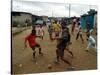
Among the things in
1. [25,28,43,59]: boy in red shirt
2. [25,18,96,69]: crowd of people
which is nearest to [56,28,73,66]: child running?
[25,18,96,69]: crowd of people

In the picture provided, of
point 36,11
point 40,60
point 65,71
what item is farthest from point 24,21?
point 65,71

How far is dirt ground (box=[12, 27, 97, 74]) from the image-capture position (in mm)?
2131

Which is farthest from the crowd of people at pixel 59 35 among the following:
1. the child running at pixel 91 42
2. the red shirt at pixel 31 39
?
the child running at pixel 91 42

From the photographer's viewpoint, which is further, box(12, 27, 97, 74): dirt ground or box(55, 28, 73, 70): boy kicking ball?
box(55, 28, 73, 70): boy kicking ball

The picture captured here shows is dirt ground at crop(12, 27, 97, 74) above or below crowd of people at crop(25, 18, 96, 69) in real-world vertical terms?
below

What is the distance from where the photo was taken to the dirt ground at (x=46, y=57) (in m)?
2.13

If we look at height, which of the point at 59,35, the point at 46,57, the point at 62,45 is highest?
the point at 59,35

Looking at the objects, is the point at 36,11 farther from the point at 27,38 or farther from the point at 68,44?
the point at 68,44

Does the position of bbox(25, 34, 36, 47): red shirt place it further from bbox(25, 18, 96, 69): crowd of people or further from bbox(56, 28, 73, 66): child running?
bbox(56, 28, 73, 66): child running

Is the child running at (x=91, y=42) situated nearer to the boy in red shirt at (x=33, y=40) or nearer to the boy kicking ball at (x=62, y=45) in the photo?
the boy kicking ball at (x=62, y=45)

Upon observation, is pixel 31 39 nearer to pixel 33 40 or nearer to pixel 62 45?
pixel 33 40

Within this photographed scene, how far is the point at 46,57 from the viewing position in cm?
224

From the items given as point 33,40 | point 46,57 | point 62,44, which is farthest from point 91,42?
point 33,40

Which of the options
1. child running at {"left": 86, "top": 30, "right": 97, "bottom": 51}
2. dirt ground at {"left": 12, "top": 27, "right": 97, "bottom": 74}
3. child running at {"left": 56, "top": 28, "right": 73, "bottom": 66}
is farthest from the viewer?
child running at {"left": 86, "top": 30, "right": 97, "bottom": 51}
